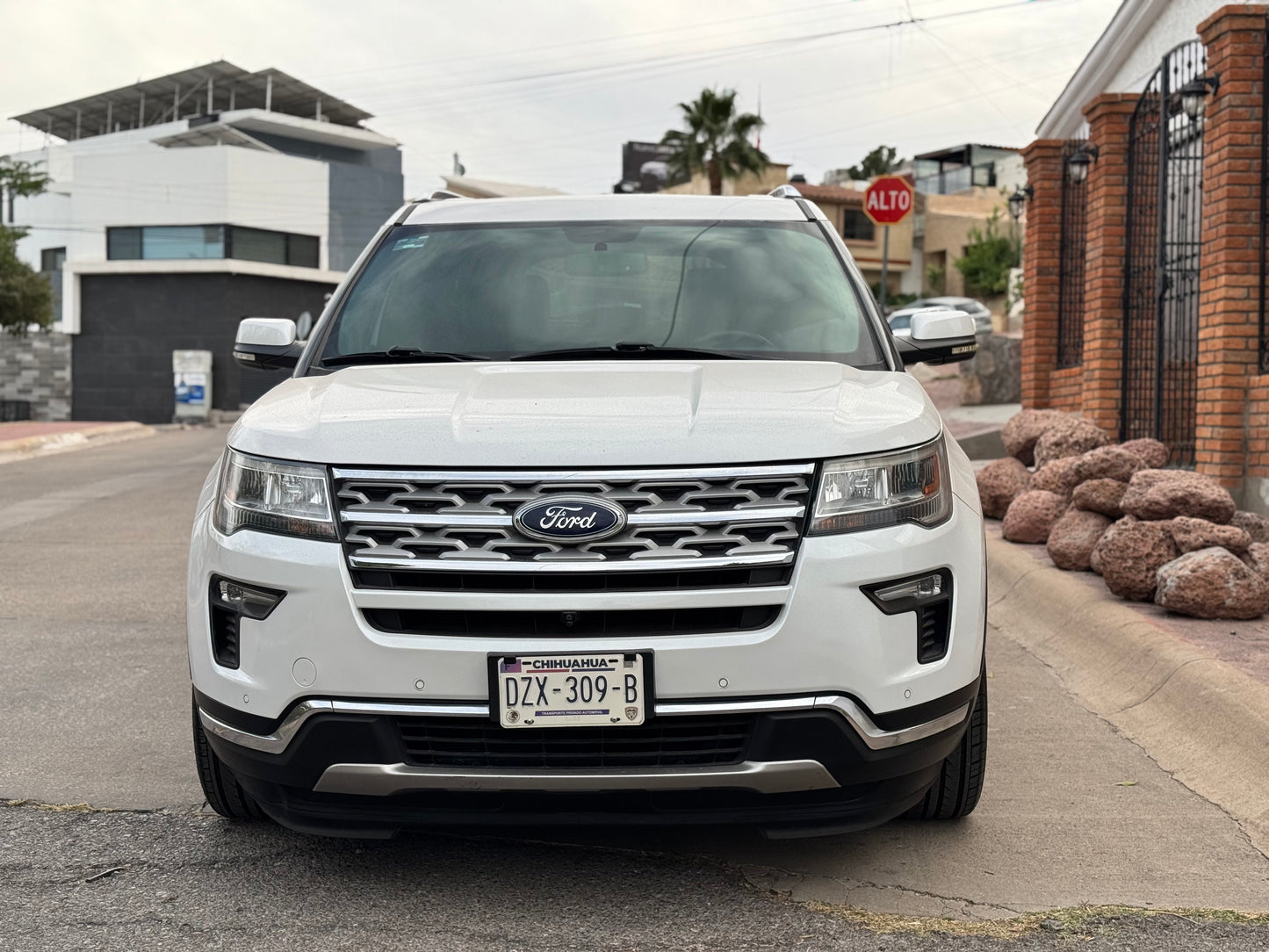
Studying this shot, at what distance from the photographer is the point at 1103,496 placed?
747 cm

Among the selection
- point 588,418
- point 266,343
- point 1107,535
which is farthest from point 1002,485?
point 588,418

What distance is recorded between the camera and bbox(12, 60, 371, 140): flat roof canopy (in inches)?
2351

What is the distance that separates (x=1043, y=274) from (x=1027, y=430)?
5.40m

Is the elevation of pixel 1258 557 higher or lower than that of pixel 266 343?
lower

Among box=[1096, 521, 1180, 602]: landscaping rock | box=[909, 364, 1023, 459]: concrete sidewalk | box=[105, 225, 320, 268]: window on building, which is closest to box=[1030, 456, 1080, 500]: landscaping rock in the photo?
box=[909, 364, 1023, 459]: concrete sidewalk

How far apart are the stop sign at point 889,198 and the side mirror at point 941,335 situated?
1393 centimetres

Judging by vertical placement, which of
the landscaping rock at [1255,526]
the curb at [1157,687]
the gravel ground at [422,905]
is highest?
the landscaping rock at [1255,526]

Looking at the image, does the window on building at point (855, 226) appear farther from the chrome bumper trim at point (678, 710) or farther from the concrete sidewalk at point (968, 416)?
the chrome bumper trim at point (678, 710)

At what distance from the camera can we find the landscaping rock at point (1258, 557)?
6316 millimetres

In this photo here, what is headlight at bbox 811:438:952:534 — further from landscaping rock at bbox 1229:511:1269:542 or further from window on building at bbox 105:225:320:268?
window on building at bbox 105:225:320:268

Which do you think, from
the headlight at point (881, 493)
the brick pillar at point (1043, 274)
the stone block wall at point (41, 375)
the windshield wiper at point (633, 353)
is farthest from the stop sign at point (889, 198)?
the stone block wall at point (41, 375)

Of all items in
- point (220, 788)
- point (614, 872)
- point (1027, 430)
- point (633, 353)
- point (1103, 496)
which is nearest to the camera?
point (614, 872)

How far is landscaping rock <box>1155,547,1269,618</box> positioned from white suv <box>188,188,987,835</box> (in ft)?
9.59

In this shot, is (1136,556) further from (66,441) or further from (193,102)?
(193,102)
